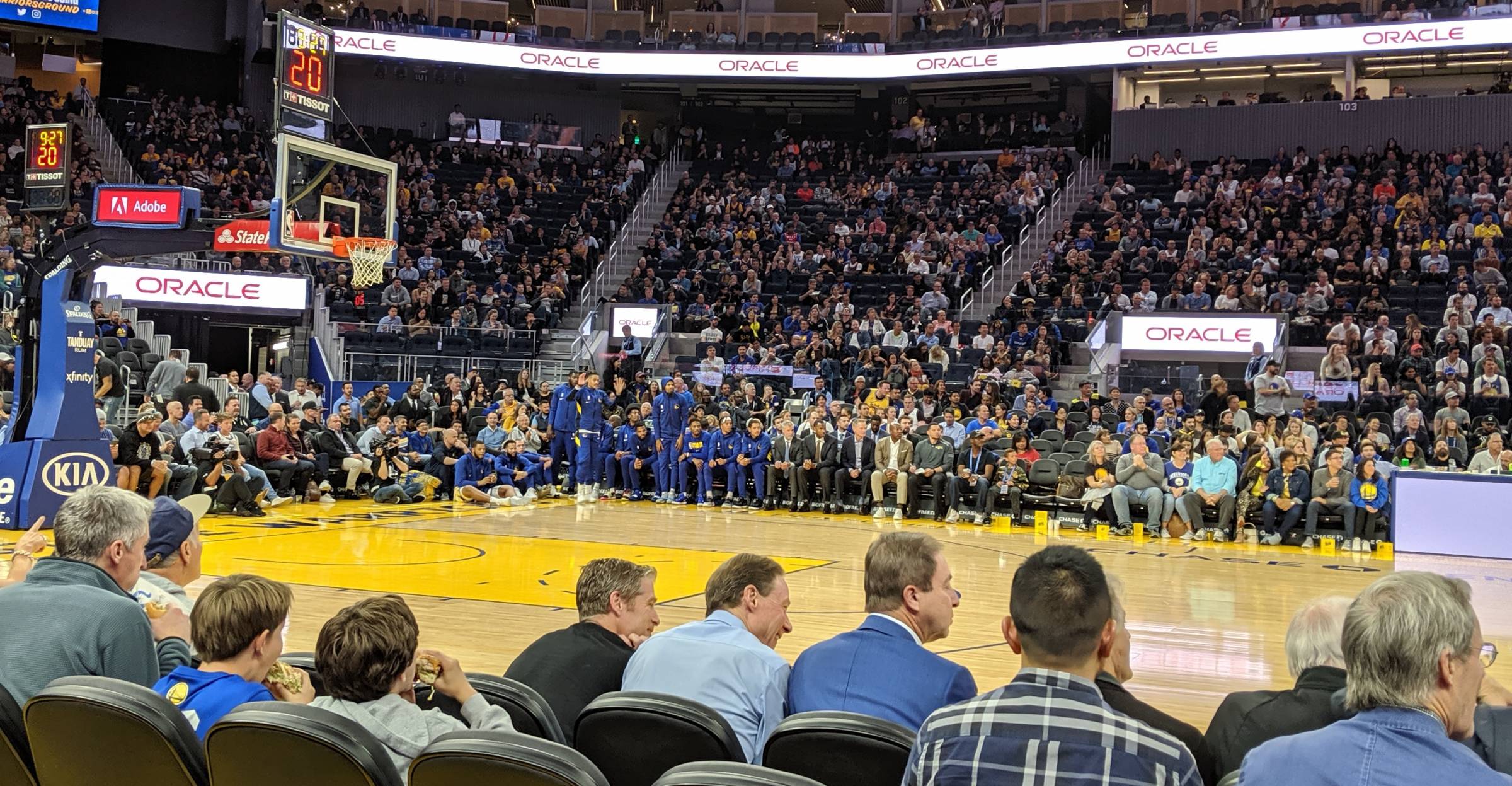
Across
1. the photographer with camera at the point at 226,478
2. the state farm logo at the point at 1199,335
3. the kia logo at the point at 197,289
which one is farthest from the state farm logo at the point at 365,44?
the state farm logo at the point at 1199,335

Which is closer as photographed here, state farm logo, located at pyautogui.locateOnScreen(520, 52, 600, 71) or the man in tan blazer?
the man in tan blazer

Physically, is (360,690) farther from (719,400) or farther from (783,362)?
(783,362)

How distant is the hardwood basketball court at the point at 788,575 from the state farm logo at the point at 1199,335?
665 centimetres

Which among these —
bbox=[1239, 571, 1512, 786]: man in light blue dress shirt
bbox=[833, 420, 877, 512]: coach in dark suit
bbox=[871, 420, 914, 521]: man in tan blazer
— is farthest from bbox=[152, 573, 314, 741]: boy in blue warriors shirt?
bbox=[833, 420, 877, 512]: coach in dark suit

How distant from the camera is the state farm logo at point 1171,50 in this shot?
91.1 ft

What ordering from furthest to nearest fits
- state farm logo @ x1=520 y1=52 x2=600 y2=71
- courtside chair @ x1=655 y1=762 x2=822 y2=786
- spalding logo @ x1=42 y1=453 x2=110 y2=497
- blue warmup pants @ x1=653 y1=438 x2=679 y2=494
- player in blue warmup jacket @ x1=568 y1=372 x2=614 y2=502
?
state farm logo @ x1=520 y1=52 x2=600 y2=71 < player in blue warmup jacket @ x1=568 y1=372 x2=614 y2=502 < blue warmup pants @ x1=653 y1=438 x2=679 y2=494 < spalding logo @ x1=42 y1=453 x2=110 y2=497 < courtside chair @ x1=655 y1=762 x2=822 y2=786

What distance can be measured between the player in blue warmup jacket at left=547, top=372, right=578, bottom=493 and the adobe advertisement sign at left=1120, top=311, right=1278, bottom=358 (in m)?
9.04

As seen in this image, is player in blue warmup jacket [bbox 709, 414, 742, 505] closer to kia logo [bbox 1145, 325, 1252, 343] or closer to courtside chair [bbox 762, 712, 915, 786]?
kia logo [bbox 1145, 325, 1252, 343]

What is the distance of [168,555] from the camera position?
14.8ft

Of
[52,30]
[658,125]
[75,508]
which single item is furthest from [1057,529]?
[52,30]

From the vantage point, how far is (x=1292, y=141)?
93.6 ft

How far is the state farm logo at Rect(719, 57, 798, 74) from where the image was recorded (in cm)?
3161

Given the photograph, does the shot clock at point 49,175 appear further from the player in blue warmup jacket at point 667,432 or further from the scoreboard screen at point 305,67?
the player in blue warmup jacket at point 667,432

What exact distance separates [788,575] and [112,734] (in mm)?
7950
